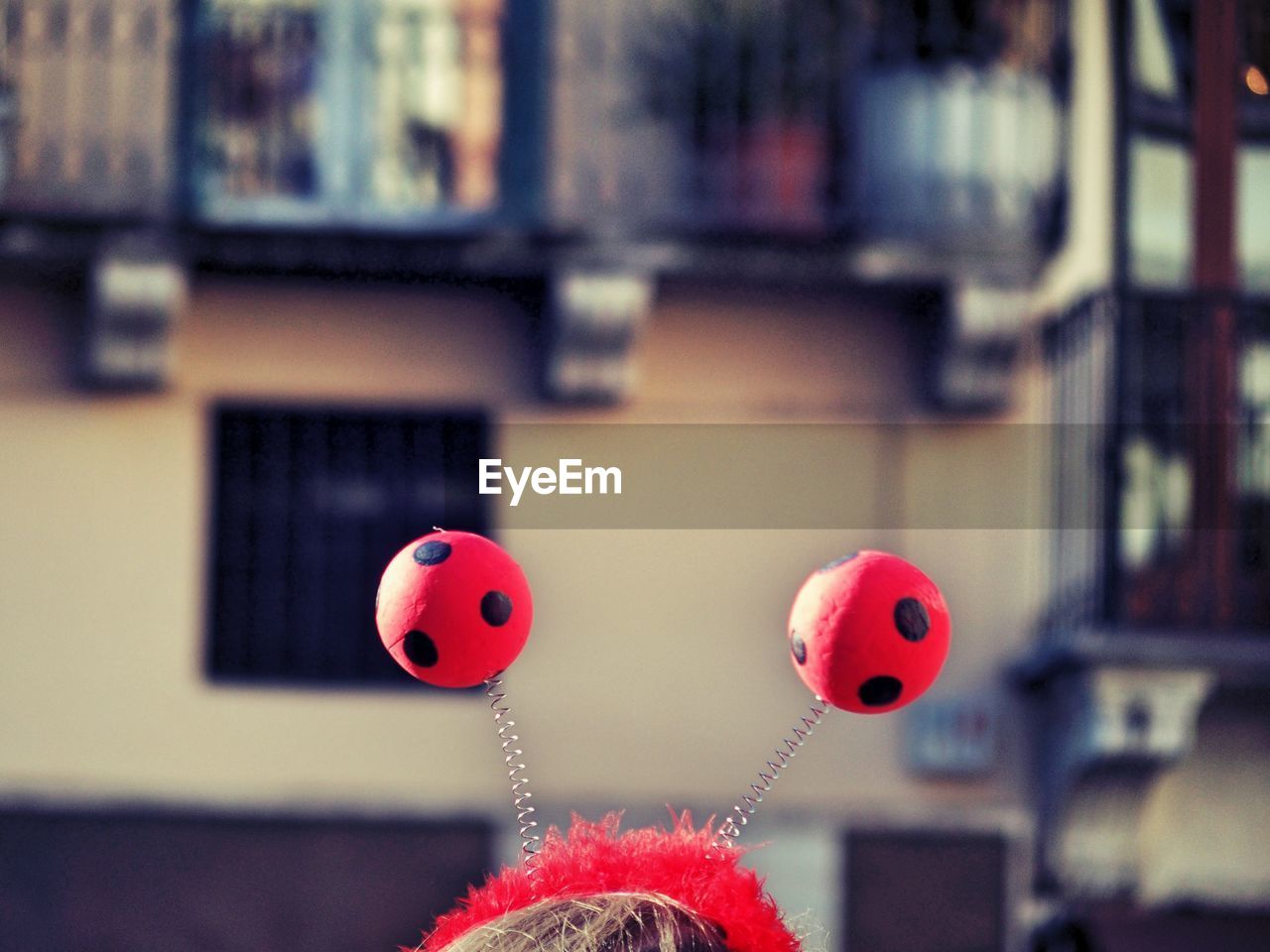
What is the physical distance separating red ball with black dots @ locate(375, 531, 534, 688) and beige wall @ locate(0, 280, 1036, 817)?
535cm

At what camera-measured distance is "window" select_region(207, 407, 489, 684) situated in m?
7.71

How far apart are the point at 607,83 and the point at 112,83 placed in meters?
1.91

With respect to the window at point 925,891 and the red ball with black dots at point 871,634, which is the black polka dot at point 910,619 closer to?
the red ball with black dots at point 871,634

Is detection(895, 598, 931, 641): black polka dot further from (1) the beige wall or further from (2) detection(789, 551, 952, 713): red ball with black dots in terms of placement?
(1) the beige wall

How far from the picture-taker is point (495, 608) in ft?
7.22

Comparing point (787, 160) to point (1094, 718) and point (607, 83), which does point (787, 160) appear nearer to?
point (607, 83)

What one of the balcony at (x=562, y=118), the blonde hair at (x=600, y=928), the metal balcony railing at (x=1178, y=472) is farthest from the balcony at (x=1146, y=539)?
the blonde hair at (x=600, y=928)

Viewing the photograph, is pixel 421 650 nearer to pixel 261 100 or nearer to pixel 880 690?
pixel 880 690

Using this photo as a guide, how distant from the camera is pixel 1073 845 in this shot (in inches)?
294

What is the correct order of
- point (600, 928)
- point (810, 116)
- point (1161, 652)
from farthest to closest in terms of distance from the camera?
point (810, 116) → point (1161, 652) → point (600, 928)

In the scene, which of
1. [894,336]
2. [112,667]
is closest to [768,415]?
[894,336]

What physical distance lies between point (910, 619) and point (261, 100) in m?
6.14

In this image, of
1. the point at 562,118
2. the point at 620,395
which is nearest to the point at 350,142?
the point at 562,118

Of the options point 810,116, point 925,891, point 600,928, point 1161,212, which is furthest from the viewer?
point 1161,212
